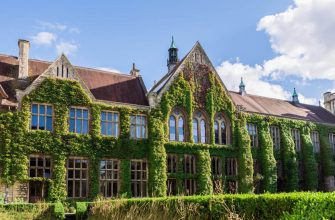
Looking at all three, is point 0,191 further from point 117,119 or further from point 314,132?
point 314,132

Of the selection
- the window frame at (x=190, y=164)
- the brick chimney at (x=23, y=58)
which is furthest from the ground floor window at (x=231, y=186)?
the brick chimney at (x=23, y=58)

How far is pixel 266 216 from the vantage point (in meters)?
14.5

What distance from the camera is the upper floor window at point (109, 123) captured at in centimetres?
3656

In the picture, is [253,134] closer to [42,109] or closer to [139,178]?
[139,178]

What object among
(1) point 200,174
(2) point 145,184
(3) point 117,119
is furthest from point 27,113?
(1) point 200,174

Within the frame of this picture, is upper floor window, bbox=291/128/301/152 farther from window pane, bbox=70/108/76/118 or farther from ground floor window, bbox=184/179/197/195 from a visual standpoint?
window pane, bbox=70/108/76/118

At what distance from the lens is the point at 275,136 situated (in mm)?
47594

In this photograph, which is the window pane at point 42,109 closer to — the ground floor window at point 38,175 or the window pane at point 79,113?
the window pane at point 79,113

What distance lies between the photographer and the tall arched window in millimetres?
42094

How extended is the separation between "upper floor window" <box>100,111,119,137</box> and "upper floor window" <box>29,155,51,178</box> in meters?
5.34

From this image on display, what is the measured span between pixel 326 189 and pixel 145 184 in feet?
81.4

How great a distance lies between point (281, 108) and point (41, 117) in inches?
1206

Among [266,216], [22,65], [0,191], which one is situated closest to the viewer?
[266,216]

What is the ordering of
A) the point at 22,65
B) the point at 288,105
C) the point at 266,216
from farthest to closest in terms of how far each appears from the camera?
the point at 288,105 < the point at 22,65 < the point at 266,216
